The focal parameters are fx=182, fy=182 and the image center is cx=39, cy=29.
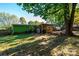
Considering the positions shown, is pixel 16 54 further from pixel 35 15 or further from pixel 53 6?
pixel 53 6

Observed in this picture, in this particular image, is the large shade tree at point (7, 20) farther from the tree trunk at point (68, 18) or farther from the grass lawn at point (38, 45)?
the tree trunk at point (68, 18)

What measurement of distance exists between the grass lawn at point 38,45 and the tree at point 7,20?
0.11 metres

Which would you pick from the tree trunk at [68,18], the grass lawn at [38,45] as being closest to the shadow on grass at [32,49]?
the grass lawn at [38,45]

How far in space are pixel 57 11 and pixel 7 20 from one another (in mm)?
482

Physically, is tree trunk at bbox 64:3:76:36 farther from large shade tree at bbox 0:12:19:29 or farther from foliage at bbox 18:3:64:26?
large shade tree at bbox 0:12:19:29

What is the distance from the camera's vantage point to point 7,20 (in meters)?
1.73

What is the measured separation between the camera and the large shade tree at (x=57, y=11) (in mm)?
1696

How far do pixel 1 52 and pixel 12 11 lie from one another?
393 mm

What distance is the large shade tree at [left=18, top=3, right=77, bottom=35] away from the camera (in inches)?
66.8

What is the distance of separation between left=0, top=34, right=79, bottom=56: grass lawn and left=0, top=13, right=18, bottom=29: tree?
11cm

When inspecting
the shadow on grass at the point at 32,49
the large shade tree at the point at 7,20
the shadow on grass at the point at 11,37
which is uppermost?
the large shade tree at the point at 7,20

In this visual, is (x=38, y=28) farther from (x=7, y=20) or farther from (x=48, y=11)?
(x=7, y=20)

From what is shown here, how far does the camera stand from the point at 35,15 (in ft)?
5.65

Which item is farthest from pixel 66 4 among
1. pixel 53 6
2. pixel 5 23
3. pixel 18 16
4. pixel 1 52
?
pixel 1 52
